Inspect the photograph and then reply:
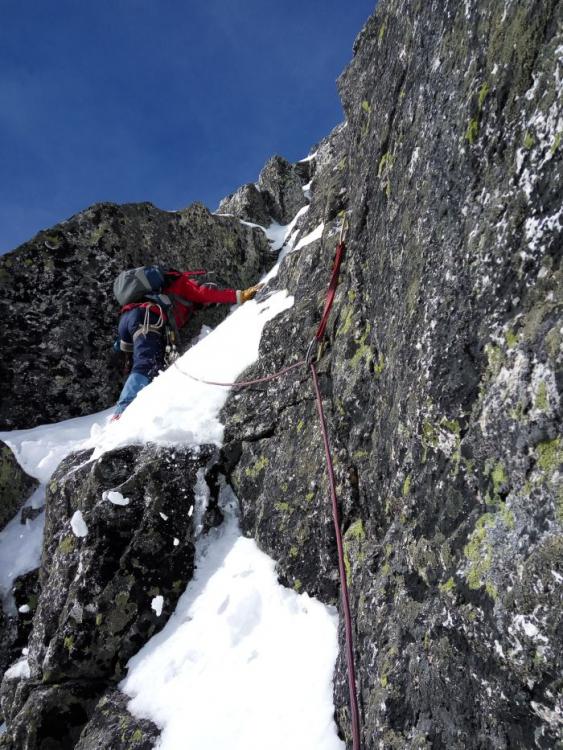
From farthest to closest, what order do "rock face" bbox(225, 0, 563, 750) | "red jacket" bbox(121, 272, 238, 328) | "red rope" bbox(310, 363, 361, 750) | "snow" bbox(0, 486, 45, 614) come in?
"red jacket" bbox(121, 272, 238, 328)
"snow" bbox(0, 486, 45, 614)
"red rope" bbox(310, 363, 361, 750)
"rock face" bbox(225, 0, 563, 750)

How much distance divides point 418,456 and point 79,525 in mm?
4633

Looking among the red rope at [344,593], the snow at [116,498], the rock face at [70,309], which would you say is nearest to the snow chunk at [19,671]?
the snow at [116,498]

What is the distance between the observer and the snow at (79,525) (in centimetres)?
623

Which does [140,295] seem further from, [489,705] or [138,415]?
[489,705]

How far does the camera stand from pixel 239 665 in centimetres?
470

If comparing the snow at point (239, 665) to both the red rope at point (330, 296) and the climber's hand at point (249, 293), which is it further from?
the climber's hand at point (249, 293)

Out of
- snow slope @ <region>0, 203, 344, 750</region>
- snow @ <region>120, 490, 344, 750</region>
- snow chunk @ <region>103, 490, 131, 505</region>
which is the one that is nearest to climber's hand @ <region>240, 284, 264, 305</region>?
snow slope @ <region>0, 203, 344, 750</region>

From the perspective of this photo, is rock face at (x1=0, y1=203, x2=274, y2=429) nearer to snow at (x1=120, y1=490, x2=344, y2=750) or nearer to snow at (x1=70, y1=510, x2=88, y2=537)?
snow at (x1=70, y1=510, x2=88, y2=537)

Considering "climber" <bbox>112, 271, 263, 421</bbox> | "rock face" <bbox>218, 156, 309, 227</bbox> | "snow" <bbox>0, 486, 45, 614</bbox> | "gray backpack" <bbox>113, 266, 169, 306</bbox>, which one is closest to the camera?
"snow" <bbox>0, 486, 45, 614</bbox>

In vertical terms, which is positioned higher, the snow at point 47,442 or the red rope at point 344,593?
the snow at point 47,442

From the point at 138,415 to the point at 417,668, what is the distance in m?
5.46

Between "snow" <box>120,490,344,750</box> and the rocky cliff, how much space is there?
0.21 m

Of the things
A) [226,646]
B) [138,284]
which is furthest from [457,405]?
[138,284]

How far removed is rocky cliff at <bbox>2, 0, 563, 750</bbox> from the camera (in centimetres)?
255
